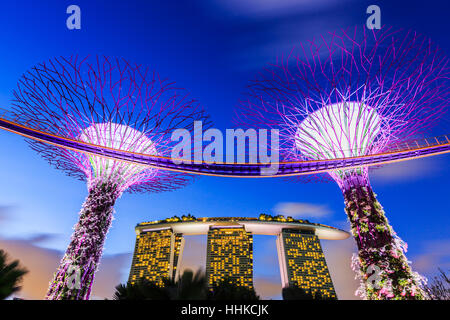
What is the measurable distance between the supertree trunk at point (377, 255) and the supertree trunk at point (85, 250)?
15999mm

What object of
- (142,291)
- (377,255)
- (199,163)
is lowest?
(142,291)

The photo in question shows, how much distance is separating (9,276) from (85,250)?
22.3 ft

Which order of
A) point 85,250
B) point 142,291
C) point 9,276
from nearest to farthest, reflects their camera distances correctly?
point 9,276
point 142,291
point 85,250

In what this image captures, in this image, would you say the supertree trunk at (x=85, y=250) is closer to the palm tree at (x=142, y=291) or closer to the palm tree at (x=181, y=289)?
the palm tree at (x=142, y=291)

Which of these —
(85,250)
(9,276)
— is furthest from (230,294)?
(85,250)

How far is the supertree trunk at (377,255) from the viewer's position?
12.1 metres

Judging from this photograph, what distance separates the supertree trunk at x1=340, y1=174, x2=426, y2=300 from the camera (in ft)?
39.6

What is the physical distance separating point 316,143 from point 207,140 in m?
8.00

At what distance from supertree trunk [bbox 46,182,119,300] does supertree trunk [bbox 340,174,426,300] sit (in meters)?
16.0

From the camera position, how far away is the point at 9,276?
358 inches

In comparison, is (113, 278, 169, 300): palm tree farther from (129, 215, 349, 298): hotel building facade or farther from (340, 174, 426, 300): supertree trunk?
(129, 215, 349, 298): hotel building facade

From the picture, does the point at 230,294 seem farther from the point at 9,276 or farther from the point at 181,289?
the point at 9,276
